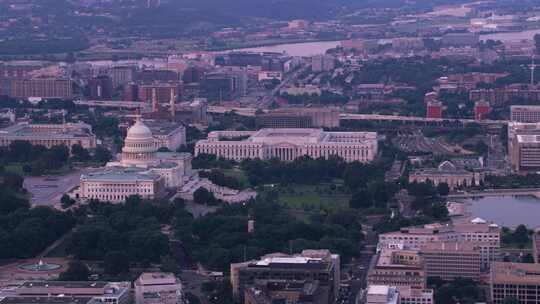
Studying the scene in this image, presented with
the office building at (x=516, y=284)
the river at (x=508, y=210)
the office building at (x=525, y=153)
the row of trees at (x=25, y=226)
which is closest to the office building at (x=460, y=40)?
the office building at (x=525, y=153)

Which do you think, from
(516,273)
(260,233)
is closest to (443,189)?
(260,233)

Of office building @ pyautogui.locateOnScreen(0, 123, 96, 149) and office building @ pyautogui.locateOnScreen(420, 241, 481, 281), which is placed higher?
office building @ pyautogui.locateOnScreen(0, 123, 96, 149)

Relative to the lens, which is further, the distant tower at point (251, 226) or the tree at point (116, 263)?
the distant tower at point (251, 226)

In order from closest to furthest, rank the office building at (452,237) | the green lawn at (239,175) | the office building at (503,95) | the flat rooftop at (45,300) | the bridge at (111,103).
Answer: the flat rooftop at (45,300), the office building at (452,237), the green lawn at (239,175), the bridge at (111,103), the office building at (503,95)

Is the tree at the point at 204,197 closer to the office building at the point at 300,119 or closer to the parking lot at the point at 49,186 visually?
the parking lot at the point at 49,186

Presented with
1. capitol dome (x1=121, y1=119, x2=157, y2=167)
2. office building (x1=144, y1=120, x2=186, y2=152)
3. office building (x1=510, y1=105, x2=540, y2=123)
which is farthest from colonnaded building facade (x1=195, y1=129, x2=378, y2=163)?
office building (x1=510, y1=105, x2=540, y2=123)

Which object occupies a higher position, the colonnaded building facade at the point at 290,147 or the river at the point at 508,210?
the colonnaded building facade at the point at 290,147

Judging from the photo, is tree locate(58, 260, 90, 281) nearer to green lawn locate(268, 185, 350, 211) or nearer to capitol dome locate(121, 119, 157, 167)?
green lawn locate(268, 185, 350, 211)
